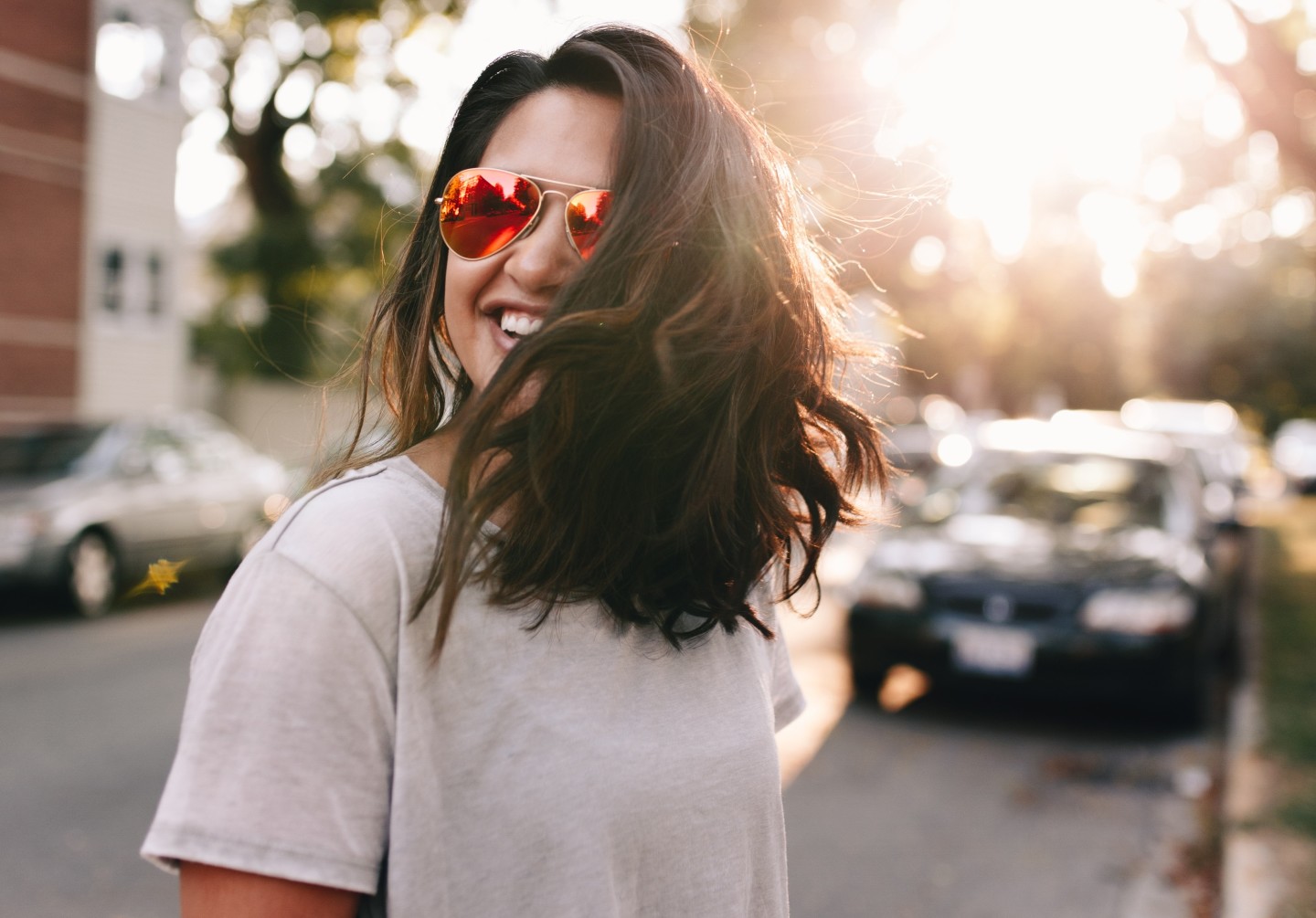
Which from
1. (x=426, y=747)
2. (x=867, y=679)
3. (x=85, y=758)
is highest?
(x=426, y=747)

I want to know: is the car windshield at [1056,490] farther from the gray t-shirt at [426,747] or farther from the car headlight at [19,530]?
the car headlight at [19,530]

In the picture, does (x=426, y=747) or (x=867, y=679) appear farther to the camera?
(x=867, y=679)

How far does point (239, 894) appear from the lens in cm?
107

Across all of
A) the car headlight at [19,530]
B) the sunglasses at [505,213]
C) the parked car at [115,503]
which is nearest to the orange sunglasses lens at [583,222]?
the sunglasses at [505,213]

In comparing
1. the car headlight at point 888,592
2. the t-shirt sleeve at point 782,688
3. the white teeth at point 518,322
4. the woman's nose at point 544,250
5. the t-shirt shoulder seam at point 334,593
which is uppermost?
the woman's nose at point 544,250

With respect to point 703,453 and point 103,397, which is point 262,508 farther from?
point 703,453

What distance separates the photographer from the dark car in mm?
6676

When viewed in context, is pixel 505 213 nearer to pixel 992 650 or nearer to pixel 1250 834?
pixel 1250 834

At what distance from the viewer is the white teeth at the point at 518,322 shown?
5.01ft

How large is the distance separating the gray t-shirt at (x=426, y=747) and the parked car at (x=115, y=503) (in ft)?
27.6

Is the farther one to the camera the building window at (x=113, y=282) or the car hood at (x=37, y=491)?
the building window at (x=113, y=282)

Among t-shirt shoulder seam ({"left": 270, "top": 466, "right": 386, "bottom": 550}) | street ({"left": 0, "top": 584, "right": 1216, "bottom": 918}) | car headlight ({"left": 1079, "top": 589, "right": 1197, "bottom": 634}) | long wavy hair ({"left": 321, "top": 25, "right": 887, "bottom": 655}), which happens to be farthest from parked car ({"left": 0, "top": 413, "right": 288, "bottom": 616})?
t-shirt shoulder seam ({"left": 270, "top": 466, "right": 386, "bottom": 550})

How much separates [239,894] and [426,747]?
0.68 feet

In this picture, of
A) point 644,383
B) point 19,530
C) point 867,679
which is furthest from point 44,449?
point 644,383
